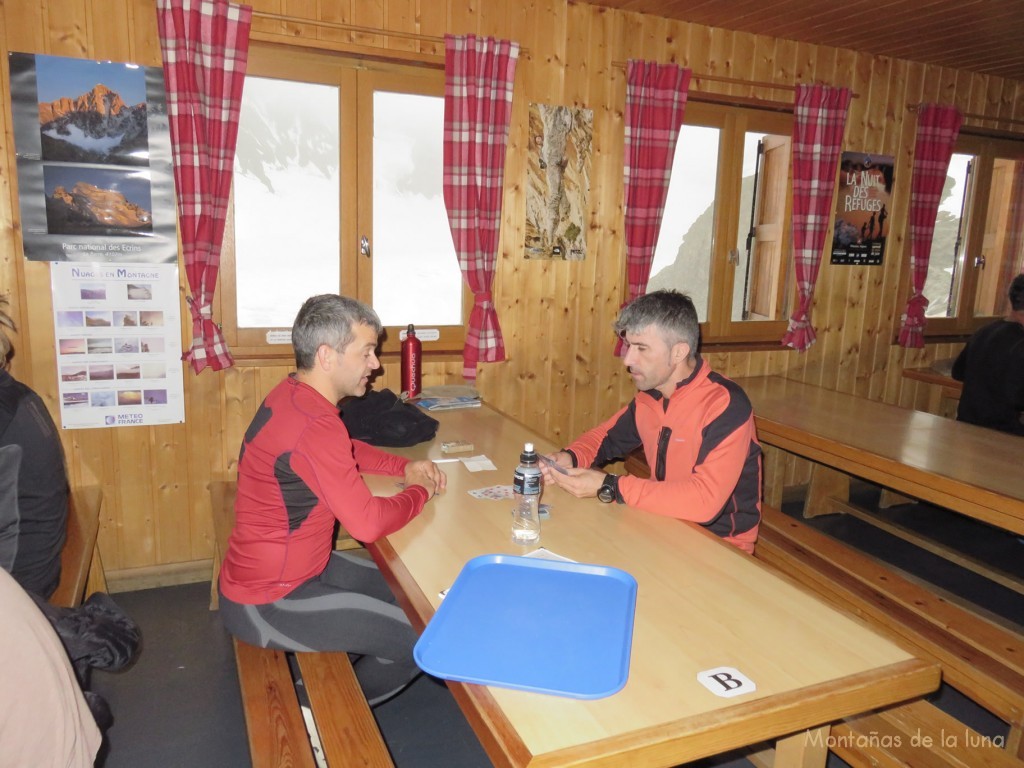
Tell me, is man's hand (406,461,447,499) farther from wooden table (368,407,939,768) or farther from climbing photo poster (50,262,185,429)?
climbing photo poster (50,262,185,429)

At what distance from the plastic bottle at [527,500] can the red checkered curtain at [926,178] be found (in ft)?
12.7

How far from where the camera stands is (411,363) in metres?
3.30

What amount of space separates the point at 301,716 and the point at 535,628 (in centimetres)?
81

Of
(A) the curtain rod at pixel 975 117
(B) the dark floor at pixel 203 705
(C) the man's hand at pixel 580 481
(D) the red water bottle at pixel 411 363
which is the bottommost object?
(B) the dark floor at pixel 203 705

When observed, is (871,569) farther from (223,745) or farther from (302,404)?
(223,745)

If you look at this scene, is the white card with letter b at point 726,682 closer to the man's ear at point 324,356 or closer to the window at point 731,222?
the man's ear at point 324,356

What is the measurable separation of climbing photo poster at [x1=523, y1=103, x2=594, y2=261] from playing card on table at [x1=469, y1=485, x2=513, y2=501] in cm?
181

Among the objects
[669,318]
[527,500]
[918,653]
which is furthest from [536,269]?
[918,653]

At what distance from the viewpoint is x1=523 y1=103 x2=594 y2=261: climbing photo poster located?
3.62 metres

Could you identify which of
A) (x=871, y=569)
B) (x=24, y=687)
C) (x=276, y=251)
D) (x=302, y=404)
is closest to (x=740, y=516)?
(x=871, y=569)

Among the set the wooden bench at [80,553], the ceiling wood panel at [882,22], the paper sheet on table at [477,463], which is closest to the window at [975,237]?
the ceiling wood panel at [882,22]

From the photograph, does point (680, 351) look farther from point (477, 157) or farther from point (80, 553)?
point (80, 553)

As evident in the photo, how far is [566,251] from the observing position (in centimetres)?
378

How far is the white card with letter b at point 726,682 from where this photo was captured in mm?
1179
